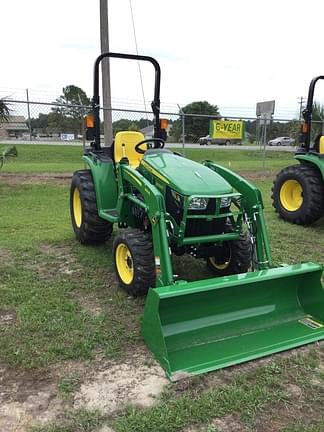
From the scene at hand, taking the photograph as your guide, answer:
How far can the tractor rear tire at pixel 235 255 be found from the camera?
13.7ft

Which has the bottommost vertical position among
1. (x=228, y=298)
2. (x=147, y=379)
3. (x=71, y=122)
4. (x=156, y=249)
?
(x=147, y=379)

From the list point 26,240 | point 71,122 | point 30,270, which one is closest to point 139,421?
point 30,270

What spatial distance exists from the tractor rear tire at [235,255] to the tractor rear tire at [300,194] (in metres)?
2.96

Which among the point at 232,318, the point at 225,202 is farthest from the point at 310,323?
the point at 225,202

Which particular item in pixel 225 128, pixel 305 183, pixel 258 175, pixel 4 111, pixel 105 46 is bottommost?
pixel 258 175

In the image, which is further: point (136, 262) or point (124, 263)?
point (124, 263)

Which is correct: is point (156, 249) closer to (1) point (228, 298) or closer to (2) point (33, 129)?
(1) point (228, 298)

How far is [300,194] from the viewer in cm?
730

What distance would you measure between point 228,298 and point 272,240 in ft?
9.31

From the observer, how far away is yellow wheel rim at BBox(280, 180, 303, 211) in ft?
24.0

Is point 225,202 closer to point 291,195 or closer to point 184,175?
point 184,175

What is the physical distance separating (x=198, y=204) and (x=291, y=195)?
4218 millimetres

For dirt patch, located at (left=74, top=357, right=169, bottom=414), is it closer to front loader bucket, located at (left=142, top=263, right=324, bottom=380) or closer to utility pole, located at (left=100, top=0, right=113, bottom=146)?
front loader bucket, located at (left=142, top=263, right=324, bottom=380)

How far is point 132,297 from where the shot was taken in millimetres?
4004
